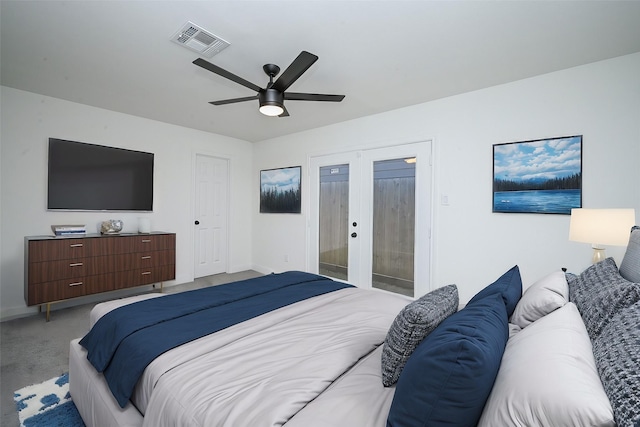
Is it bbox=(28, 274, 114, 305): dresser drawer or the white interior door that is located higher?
the white interior door

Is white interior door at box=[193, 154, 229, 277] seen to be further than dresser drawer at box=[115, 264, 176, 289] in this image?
Yes

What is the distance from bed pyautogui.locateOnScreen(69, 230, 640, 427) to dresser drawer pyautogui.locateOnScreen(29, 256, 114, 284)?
1.88 meters

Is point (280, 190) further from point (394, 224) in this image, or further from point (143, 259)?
point (143, 259)

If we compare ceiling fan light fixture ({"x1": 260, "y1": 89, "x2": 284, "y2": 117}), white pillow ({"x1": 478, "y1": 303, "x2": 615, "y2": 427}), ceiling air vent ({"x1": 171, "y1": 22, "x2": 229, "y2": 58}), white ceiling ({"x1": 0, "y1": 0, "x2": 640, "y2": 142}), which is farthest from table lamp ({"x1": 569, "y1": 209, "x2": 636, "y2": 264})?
ceiling air vent ({"x1": 171, "y1": 22, "x2": 229, "y2": 58})

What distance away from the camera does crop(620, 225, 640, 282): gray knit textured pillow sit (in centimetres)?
116

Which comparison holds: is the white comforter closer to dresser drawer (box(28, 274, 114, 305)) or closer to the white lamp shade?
the white lamp shade

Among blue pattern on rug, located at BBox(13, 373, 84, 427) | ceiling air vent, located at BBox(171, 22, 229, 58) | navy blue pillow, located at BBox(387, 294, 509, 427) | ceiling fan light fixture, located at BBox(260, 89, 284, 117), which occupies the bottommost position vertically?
blue pattern on rug, located at BBox(13, 373, 84, 427)

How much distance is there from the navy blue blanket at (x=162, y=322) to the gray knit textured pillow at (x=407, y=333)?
0.87 m

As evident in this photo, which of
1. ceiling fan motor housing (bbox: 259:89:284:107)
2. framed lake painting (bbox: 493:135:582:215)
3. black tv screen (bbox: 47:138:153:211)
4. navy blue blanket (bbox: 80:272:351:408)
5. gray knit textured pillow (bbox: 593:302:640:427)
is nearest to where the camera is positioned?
gray knit textured pillow (bbox: 593:302:640:427)

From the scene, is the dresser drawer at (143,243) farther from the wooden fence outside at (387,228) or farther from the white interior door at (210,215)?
the wooden fence outside at (387,228)

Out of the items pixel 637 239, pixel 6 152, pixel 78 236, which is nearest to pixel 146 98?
pixel 6 152

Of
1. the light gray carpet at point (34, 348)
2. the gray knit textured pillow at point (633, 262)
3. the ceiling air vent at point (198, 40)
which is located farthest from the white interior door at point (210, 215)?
the gray knit textured pillow at point (633, 262)

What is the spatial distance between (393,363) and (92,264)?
12.2ft

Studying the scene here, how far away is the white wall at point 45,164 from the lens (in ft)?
10.5
